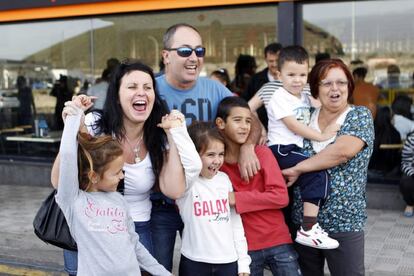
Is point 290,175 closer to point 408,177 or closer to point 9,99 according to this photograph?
point 408,177

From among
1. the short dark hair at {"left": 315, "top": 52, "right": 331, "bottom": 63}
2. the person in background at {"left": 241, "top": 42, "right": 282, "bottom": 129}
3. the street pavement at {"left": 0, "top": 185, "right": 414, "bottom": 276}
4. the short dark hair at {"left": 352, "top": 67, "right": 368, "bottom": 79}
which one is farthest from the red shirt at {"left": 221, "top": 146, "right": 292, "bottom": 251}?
the short dark hair at {"left": 315, "top": 52, "right": 331, "bottom": 63}

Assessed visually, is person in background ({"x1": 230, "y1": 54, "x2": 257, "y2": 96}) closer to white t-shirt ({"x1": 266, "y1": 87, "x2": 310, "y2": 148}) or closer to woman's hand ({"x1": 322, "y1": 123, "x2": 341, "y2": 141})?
white t-shirt ({"x1": 266, "y1": 87, "x2": 310, "y2": 148})

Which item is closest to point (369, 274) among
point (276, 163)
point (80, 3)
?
point (276, 163)

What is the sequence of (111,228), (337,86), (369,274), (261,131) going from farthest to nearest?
(369,274) → (261,131) → (337,86) → (111,228)

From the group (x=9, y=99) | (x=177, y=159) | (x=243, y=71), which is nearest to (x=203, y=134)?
(x=177, y=159)

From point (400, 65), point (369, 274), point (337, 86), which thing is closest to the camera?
point (337, 86)

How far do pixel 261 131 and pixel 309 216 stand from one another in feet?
1.80

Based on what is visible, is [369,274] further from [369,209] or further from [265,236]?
[369,209]

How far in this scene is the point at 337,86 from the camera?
9.73ft

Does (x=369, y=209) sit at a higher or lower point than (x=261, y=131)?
lower

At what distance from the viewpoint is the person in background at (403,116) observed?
24.9 feet

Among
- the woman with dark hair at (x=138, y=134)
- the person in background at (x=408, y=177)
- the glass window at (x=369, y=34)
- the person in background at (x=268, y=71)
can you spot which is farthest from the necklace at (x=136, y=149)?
the glass window at (x=369, y=34)

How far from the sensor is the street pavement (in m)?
4.94

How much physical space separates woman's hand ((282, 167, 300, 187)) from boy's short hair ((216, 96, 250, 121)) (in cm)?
42
